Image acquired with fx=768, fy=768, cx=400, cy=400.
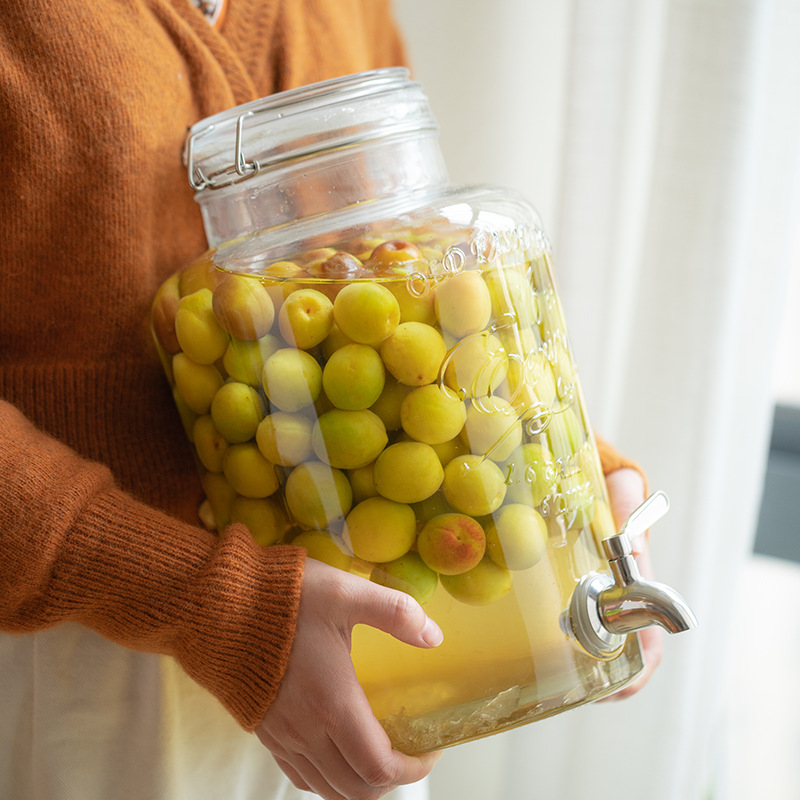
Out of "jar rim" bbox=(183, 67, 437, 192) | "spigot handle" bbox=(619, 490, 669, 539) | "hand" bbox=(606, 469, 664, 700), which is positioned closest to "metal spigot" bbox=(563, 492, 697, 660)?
"spigot handle" bbox=(619, 490, 669, 539)

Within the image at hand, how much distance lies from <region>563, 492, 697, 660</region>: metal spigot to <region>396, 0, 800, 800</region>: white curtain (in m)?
0.33

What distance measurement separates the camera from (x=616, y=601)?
418 mm

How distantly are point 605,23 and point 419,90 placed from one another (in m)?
0.33

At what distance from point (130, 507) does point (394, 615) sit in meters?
0.16

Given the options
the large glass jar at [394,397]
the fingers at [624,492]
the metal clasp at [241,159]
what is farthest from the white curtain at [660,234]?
the metal clasp at [241,159]

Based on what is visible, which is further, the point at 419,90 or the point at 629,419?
the point at 629,419

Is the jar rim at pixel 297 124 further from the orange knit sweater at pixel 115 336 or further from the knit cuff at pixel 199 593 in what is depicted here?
the knit cuff at pixel 199 593

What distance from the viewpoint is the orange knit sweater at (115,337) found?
1.30 feet

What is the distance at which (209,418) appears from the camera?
1.45ft

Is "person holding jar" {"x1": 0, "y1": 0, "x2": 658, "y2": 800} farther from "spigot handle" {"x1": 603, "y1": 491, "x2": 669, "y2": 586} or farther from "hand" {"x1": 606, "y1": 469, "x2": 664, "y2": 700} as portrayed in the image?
"spigot handle" {"x1": 603, "y1": 491, "x2": 669, "y2": 586}

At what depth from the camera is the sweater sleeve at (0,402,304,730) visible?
0.39m

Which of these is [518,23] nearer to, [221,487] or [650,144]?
[650,144]

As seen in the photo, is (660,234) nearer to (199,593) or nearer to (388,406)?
(388,406)

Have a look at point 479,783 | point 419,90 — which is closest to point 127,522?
point 419,90
